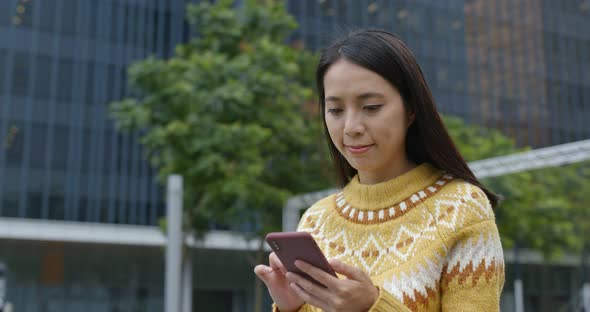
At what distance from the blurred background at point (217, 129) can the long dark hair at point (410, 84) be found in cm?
1091

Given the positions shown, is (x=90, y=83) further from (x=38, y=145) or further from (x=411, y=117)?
(x=411, y=117)

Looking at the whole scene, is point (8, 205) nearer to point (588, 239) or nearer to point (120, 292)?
point (120, 292)

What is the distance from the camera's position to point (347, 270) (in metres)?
1.43

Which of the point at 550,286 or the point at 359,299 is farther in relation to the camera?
the point at 550,286

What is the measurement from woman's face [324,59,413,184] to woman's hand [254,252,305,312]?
31 cm

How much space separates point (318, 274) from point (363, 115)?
39cm

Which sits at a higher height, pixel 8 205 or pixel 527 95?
pixel 527 95

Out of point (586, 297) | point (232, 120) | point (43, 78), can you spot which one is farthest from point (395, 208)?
point (586, 297)

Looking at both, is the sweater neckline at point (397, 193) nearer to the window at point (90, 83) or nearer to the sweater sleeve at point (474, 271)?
the sweater sleeve at point (474, 271)

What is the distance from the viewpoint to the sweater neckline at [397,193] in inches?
67.8

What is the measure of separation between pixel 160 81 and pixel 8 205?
13.2 metres

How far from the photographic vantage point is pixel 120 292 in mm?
28156

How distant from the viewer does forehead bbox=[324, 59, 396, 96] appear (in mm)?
1633

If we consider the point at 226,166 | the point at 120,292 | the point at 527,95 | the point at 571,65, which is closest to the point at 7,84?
the point at 120,292
